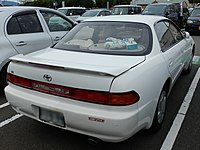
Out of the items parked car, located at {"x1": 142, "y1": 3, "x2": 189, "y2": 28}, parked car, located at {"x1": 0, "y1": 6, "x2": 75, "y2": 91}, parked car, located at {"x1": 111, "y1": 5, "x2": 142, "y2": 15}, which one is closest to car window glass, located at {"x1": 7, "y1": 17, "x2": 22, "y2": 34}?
parked car, located at {"x1": 0, "y1": 6, "x2": 75, "y2": 91}

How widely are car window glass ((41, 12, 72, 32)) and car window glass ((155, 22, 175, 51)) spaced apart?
2.60 m

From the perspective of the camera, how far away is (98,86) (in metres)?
2.32

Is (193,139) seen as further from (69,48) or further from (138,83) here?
(69,48)

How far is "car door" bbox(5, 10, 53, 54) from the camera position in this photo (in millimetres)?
4520

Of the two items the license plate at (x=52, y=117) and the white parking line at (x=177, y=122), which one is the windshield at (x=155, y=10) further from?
the license plate at (x=52, y=117)

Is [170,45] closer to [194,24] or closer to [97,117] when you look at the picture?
[97,117]

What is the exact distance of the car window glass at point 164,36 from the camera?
345 centimetres

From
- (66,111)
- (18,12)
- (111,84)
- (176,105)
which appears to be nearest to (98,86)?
(111,84)

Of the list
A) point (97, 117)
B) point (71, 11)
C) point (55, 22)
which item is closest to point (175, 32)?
point (55, 22)

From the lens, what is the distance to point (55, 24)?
5.55 meters

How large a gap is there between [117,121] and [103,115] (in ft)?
0.48

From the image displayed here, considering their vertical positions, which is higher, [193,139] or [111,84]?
[111,84]

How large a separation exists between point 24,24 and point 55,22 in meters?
0.94

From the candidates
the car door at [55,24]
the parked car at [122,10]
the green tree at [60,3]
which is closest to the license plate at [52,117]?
the car door at [55,24]
